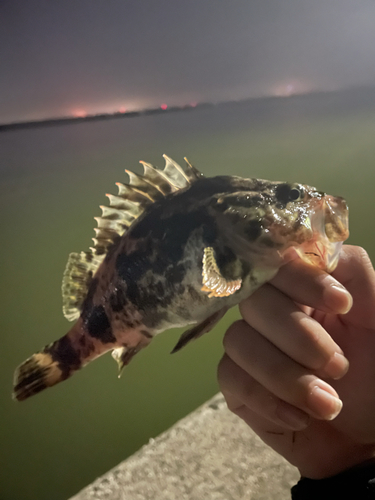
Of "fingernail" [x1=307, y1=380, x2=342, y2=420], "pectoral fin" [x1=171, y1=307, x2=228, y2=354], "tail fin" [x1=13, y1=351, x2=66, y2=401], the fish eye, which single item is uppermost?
the fish eye

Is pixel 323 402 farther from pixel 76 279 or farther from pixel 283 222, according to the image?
pixel 76 279

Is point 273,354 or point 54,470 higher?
point 273,354

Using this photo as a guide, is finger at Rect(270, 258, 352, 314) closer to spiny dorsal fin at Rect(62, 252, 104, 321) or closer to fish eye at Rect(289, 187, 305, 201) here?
fish eye at Rect(289, 187, 305, 201)

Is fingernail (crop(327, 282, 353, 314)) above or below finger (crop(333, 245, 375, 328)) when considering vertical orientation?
above

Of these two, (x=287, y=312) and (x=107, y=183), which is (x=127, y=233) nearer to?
(x=287, y=312)

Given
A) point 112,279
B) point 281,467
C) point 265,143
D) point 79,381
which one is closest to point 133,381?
point 79,381

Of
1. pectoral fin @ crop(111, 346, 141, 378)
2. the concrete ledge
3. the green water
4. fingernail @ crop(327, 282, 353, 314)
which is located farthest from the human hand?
the green water

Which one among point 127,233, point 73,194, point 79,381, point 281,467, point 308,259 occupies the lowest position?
point 281,467

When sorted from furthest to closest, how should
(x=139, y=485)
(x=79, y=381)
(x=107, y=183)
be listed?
(x=107, y=183), (x=79, y=381), (x=139, y=485)
